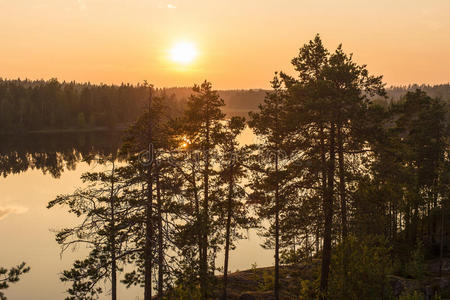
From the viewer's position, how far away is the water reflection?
73.3 metres

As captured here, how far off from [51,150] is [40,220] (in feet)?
177

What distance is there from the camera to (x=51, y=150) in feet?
299

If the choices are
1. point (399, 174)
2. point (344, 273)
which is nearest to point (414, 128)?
point (399, 174)

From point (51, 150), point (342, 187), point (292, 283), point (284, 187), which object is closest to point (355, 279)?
point (342, 187)

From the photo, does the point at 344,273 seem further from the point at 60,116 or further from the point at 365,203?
the point at 60,116

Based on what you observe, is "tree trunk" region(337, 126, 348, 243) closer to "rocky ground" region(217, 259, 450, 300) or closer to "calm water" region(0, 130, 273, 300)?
"rocky ground" region(217, 259, 450, 300)

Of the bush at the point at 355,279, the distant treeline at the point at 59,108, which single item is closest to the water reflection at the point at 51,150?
the distant treeline at the point at 59,108

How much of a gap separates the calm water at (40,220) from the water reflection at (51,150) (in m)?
0.17

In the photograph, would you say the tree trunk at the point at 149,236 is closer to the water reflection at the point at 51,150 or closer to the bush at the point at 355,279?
the bush at the point at 355,279

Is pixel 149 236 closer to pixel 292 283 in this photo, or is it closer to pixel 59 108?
pixel 292 283

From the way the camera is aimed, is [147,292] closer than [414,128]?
Yes

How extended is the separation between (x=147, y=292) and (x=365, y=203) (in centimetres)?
991

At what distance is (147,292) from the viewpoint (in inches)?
578

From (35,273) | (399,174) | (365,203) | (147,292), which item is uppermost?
(399,174)
